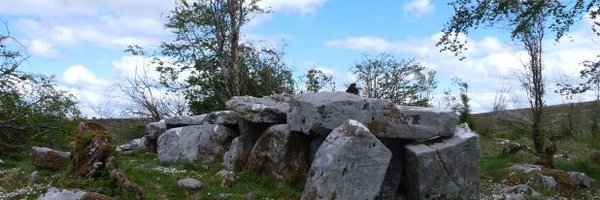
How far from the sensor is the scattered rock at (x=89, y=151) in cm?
1325

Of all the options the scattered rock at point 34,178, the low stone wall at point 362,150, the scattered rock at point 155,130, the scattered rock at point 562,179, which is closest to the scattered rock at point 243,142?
the low stone wall at point 362,150

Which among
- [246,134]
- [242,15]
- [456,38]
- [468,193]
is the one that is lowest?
[468,193]

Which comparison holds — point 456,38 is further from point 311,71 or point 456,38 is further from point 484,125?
point 484,125

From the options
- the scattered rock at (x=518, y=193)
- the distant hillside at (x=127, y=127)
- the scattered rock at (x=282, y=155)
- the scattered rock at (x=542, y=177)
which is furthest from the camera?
the distant hillside at (x=127, y=127)

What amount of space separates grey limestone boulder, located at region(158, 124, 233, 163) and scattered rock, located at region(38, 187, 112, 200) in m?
6.95

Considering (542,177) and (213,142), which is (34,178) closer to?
(213,142)

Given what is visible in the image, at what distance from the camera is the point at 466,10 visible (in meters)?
17.4

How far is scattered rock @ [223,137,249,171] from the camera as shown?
1709cm

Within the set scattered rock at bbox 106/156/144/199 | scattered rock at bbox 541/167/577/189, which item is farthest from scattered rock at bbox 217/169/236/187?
scattered rock at bbox 541/167/577/189

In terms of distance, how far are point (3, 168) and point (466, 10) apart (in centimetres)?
1398

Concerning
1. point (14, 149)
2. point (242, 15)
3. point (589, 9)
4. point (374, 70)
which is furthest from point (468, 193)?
point (242, 15)

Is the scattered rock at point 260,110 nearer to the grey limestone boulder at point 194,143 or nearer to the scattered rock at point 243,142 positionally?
the scattered rock at point 243,142

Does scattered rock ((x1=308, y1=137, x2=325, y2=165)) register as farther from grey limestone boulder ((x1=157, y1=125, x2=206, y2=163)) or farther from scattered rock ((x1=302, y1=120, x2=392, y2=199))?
grey limestone boulder ((x1=157, y1=125, x2=206, y2=163))

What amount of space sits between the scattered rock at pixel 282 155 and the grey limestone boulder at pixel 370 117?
81 centimetres
